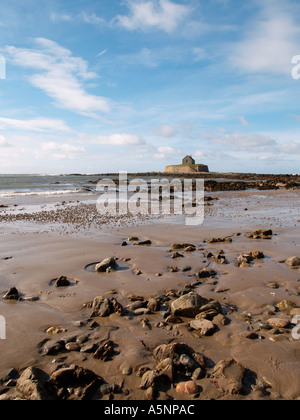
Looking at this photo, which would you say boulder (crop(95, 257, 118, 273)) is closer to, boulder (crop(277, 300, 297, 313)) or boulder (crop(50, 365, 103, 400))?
boulder (crop(50, 365, 103, 400))

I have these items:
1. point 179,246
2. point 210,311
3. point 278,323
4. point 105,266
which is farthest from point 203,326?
point 179,246

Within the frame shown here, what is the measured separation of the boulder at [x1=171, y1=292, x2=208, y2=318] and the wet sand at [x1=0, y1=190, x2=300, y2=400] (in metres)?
0.14

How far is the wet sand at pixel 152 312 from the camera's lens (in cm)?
337

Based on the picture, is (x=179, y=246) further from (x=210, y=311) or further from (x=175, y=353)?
(x=175, y=353)

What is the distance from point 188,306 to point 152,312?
0.68m

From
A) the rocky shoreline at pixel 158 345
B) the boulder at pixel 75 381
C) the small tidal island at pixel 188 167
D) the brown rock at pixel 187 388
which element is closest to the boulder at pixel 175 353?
the rocky shoreline at pixel 158 345

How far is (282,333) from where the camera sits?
13.6ft

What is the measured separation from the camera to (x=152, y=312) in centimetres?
492

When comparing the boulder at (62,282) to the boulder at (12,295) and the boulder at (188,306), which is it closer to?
the boulder at (12,295)

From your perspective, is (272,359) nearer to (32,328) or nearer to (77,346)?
(77,346)

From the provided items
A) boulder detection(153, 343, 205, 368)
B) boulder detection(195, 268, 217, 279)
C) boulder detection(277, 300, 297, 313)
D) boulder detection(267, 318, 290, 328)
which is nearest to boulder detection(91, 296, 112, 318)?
boulder detection(153, 343, 205, 368)

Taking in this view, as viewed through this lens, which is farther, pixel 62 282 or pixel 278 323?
pixel 62 282

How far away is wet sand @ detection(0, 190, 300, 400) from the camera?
11.0 ft
